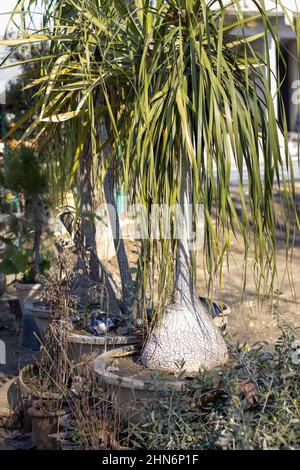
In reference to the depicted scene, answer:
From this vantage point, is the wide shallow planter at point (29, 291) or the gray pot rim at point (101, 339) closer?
the gray pot rim at point (101, 339)

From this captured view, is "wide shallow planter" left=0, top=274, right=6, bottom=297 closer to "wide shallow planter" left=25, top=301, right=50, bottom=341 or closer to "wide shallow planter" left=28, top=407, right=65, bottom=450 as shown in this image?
"wide shallow planter" left=25, top=301, right=50, bottom=341

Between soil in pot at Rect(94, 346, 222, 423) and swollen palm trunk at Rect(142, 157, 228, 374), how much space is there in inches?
3.7

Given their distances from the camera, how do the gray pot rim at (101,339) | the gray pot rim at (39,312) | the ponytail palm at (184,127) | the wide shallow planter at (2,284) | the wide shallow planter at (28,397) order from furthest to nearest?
the wide shallow planter at (2,284)
the gray pot rim at (39,312)
the gray pot rim at (101,339)
the wide shallow planter at (28,397)
the ponytail palm at (184,127)

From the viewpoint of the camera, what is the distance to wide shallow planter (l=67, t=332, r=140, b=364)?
3.97 m

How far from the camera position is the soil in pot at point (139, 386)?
3148 millimetres

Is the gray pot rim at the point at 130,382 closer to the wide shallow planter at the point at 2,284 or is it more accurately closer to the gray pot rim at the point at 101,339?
the gray pot rim at the point at 101,339

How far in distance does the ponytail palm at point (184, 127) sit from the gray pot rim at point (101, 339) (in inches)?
14.4

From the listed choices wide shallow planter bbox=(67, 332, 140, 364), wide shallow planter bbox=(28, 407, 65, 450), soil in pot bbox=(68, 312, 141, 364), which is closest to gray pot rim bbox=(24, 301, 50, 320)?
soil in pot bbox=(68, 312, 141, 364)

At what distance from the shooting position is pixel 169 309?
3615 millimetres

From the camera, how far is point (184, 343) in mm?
3533

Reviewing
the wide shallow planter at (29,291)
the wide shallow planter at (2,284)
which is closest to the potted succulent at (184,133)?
the wide shallow planter at (29,291)

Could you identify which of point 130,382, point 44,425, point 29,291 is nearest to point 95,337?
point 44,425
